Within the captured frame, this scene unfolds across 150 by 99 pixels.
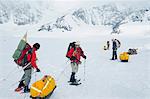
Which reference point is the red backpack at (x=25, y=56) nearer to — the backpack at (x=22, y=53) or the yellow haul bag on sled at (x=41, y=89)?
the backpack at (x=22, y=53)

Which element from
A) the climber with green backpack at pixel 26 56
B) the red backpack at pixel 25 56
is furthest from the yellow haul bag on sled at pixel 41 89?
the red backpack at pixel 25 56

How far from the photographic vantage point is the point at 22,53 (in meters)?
9.59

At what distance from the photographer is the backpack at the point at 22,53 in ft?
31.1

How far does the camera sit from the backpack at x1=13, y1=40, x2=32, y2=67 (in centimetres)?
948

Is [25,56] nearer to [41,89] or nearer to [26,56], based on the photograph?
[26,56]

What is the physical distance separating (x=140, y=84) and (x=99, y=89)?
1947 millimetres

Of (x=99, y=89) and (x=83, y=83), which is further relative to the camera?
(x=83, y=83)

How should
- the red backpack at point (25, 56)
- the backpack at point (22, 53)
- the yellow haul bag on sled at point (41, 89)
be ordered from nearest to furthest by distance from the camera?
the yellow haul bag on sled at point (41, 89)
the backpack at point (22, 53)
the red backpack at point (25, 56)

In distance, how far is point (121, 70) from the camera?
1630 centimetres

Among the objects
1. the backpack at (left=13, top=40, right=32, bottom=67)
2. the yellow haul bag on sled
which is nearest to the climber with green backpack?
the backpack at (left=13, top=40, right=32, bottom=67)

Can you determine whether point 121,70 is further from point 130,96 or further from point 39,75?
point 130,96

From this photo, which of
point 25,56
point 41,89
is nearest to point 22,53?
point 25,56

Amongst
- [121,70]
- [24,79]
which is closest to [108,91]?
[24,79]

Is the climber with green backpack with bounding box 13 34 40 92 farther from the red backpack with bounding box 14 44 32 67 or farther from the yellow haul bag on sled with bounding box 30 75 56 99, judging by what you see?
the yellow haul bag on sled with bounding box 30 75 56 99
